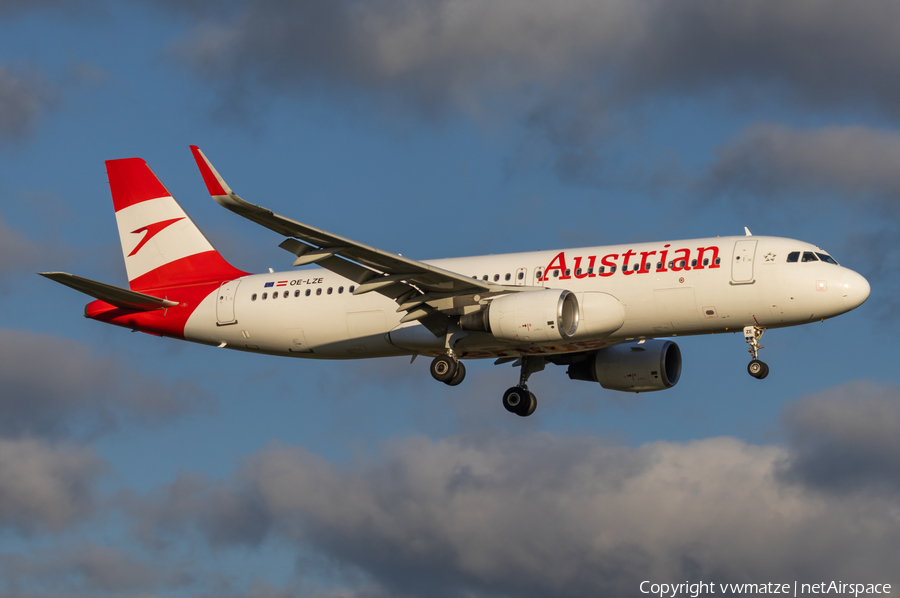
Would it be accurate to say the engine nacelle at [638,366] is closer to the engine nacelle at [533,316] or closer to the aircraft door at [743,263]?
the engine nacelle at [533,316]

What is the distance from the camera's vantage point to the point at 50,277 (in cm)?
3688

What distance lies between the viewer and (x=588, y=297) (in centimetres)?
3838

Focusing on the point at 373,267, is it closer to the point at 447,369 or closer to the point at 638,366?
the point at 447,369

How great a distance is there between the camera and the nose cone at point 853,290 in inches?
1449

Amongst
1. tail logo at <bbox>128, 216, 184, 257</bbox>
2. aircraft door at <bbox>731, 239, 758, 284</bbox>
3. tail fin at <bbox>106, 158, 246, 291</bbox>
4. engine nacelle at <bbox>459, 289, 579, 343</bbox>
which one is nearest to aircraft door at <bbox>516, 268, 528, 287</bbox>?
engine nacelle at <bbox>459, 289, 579, 343</bbox>

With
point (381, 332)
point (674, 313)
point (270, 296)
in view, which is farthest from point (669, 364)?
point (270, 296)

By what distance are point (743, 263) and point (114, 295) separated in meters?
23.0

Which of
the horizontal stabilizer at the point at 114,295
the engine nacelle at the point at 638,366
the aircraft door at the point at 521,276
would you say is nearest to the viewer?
the horizontal stabilizer at the point at 114,295

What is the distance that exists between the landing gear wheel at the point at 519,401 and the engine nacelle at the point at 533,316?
6529 mm

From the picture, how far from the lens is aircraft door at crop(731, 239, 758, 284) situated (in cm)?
3722

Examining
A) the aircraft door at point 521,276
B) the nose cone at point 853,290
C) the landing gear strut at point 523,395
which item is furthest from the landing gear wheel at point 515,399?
the nose cone at point 853,290

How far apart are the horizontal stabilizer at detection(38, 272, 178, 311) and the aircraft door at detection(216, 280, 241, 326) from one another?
1953 millimetres

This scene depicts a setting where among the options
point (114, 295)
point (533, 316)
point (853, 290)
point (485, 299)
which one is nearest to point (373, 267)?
point (485, 299)

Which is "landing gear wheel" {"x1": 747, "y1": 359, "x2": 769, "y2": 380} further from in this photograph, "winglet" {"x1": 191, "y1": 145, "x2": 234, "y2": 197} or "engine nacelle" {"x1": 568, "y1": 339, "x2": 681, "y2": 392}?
"winglet" {"x1": 191, "y1": 145, "x2": 234, "y2": 197}
